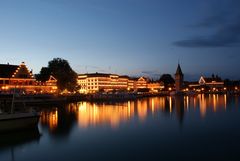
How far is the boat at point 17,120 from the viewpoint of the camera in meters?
27.4

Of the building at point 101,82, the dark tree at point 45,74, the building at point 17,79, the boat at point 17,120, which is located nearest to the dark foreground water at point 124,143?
the boat at point 17,120

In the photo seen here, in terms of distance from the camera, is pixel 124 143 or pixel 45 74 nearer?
pixel 124 143

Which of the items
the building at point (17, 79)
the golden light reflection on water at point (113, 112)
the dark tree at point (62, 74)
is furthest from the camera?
the dark tree at point (62, 74)

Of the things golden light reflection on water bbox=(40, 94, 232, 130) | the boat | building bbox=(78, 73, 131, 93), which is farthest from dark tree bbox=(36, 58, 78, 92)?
the boat

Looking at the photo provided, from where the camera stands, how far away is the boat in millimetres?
27359

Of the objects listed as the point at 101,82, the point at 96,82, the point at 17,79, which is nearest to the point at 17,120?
the point at 17,79

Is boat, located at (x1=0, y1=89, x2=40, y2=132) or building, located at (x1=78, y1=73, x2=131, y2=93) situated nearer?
boat, located at (x1=0, y1=89, x2=40, y2=132)

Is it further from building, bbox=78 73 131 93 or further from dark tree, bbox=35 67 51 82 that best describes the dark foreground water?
building, bbox=78 73 131 93

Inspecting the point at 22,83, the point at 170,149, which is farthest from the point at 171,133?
the point at 22,83

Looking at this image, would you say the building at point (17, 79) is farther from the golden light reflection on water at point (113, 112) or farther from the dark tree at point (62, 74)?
the golden light reflection on water at point (113, 112)

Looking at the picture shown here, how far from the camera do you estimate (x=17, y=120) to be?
2820cm

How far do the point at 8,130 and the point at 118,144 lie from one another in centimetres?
1099

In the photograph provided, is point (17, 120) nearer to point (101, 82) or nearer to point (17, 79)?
point (17, 79)

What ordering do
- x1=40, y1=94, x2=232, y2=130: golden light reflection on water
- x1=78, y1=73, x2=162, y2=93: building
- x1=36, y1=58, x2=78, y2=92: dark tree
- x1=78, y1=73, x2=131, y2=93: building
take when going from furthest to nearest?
1. x1=78, y1=73, x2=131, y2=93: building
2. x1=78, y1=73, x2=162, y2=93: building
3. x1=36, y1=58, x2=78, y2=92: dark tree
4. x1=40, y1=94, x2=232, y2=130: golden light reflection on water
